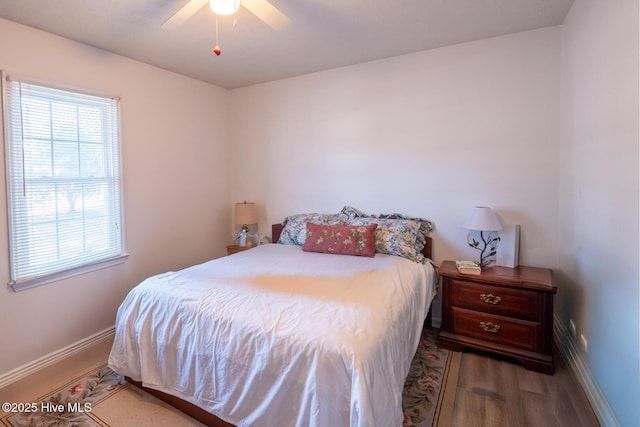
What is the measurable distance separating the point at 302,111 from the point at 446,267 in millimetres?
2193

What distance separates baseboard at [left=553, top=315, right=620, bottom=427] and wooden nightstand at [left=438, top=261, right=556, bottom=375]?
0.51 ft

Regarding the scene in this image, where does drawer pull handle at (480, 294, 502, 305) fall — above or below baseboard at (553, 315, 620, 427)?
above

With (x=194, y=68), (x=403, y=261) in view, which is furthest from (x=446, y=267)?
(x=194, y=68)

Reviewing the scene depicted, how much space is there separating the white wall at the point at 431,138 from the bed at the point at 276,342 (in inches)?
38.8

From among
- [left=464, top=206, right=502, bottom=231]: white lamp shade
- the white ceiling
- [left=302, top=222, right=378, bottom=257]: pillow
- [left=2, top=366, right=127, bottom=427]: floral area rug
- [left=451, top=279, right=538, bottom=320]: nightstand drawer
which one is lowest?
[left=2, top=366, right=127, bottom=427]: floral area rug

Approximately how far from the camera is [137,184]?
296 centimetres

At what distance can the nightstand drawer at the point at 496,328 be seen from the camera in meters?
2.22

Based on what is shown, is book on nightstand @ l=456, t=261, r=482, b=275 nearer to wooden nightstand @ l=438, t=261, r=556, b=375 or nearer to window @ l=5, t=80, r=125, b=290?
wooden nightstand @ l=438, t=261, r=556, b=375

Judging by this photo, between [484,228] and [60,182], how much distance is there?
10.7 feet

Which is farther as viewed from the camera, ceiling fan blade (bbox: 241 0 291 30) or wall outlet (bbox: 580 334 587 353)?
wall outlet (bbox: 580 334 587 353)

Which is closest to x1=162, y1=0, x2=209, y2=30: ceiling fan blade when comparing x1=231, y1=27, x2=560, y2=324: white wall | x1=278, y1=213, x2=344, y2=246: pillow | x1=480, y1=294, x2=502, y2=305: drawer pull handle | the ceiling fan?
the ceiling fan

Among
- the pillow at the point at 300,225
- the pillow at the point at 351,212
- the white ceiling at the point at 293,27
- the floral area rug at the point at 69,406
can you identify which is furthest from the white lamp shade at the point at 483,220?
the floral area rug at the point at 69,406

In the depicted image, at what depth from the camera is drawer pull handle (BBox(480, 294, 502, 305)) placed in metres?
2.32

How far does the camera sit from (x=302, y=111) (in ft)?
11.5
